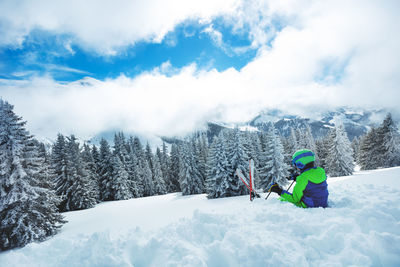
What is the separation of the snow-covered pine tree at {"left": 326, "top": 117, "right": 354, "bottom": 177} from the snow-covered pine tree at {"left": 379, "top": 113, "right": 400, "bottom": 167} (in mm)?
4793

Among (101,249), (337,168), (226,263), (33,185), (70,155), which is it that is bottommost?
(337,168)

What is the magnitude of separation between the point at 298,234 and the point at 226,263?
1763mm

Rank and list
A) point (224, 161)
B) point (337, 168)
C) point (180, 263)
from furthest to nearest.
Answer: point (337, 168), point (224, 161), point (180, 263)

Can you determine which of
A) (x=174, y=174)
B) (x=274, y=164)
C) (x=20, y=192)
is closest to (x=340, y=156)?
(x=274, y=164)

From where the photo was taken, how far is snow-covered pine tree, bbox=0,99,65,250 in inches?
353

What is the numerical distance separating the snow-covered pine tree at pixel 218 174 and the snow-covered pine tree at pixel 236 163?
0.50m

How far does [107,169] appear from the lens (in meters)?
33.7

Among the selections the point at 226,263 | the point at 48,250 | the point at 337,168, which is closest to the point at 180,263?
the point at 226,263

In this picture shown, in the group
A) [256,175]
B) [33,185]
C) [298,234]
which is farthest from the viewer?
[256,175]

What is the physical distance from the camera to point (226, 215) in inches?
206

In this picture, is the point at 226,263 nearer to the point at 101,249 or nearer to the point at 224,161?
the point at 101,249

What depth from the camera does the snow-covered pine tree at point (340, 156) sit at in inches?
1252

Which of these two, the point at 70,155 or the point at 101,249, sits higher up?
the point at 70,155

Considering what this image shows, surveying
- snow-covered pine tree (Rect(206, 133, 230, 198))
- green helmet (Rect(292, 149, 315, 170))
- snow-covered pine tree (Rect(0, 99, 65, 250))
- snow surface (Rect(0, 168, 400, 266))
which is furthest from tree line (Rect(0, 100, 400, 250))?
green helmet (Rect(292, 149, 315, 170))
